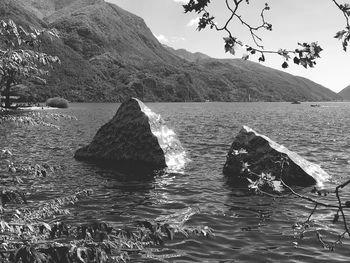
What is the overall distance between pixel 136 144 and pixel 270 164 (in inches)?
350

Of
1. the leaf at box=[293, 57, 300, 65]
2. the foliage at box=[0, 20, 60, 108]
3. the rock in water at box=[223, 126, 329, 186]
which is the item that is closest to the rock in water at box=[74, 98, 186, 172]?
the rock in water at box=[223, 126, 329, 186]

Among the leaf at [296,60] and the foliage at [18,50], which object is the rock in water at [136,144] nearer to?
the foliage at [18,50]

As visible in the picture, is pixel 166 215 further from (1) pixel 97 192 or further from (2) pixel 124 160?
(2) pixel 124 160

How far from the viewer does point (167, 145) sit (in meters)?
24.4

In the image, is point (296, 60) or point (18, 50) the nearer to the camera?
point (296, 60)

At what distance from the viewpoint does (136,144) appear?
23.9m

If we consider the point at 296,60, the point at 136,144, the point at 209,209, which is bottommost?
the point at 209,209

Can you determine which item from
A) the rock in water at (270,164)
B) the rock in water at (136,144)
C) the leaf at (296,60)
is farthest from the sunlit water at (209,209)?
the leaf at (296,60)

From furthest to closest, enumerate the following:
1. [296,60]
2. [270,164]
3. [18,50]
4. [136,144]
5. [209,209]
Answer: [136,144], [270,164], [209,209], [18,50], [296,60]

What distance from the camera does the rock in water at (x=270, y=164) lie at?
18719mm

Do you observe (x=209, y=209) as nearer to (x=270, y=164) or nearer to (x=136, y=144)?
(x=270, y=164)

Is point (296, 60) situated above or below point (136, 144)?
above

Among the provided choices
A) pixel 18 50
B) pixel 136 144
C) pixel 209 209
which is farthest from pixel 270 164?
pixel 18 50

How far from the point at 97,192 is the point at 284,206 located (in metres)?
8.32
